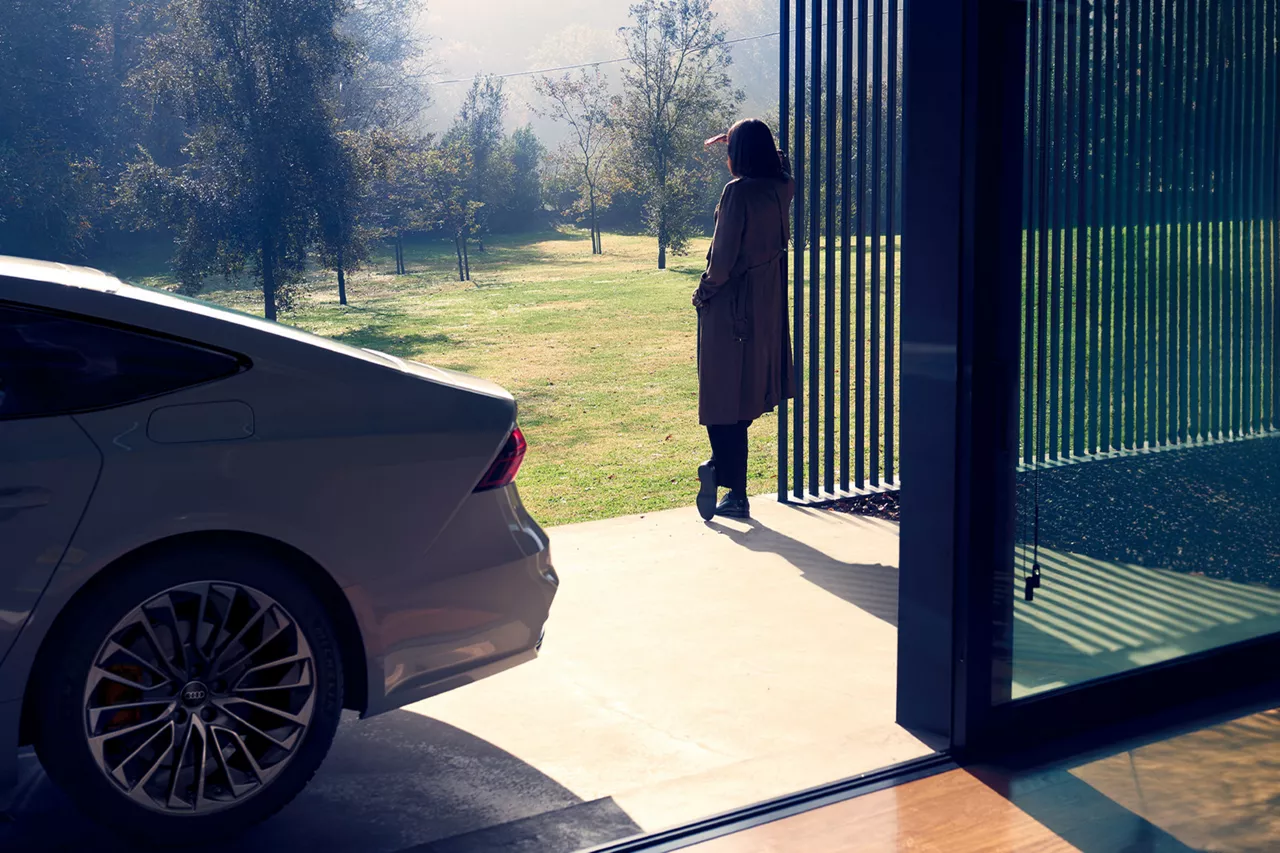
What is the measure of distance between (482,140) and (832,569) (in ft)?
186

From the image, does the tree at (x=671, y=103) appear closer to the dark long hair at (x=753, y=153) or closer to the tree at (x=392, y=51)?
the tree at (x=392, y=51)

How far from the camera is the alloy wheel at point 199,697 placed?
3.32 metres

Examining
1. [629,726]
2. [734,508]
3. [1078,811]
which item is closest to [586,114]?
[734,508]

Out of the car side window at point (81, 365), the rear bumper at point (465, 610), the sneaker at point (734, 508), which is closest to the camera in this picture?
the car side window at point (81, 365)

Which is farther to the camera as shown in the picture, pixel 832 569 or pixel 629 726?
pixel 832 569

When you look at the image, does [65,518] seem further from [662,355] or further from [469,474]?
[662,355]

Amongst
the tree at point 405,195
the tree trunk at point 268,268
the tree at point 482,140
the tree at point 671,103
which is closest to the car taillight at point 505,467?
the tree trunk at point 268,268

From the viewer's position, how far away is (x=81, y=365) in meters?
3.38

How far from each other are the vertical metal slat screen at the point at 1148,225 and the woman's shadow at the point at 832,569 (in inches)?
66.4

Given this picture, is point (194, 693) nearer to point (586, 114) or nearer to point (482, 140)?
point (482, 140)

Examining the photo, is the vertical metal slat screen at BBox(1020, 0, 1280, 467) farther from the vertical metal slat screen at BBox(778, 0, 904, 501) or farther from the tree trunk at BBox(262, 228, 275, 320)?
the tree trunk at BBox(262, 228, 275, 320)

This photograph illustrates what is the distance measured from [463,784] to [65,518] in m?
1.47

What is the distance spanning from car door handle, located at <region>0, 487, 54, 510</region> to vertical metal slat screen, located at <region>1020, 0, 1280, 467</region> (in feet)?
9.35

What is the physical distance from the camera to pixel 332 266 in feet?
89.3
